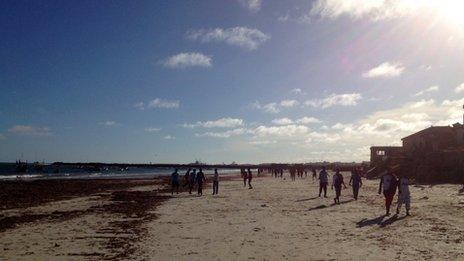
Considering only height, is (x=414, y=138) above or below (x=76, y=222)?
above

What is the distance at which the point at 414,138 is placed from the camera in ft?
209

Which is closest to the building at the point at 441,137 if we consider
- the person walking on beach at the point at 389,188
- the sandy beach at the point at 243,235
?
the sandy beach at the point at 243,235

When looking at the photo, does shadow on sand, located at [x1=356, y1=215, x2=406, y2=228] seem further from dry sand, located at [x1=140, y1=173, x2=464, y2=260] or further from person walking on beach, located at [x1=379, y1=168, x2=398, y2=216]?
person walking on beach, located at [x1=379, y1=168, x2=398, y2=216]

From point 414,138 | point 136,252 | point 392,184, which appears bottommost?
point 136,252

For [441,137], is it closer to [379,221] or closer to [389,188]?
[389,188]

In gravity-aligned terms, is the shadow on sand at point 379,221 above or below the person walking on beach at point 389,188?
below

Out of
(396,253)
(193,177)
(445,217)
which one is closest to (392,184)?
(445,217)

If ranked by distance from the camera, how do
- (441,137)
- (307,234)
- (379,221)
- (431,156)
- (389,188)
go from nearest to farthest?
(307,234), (379,221), (389,188), (431,156), (441,137)

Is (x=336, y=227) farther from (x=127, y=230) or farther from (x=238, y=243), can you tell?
(x=127, y=230)

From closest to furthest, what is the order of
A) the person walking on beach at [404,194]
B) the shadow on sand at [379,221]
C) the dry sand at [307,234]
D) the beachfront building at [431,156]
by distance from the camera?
the dry sand at [307,234] < the shadow on sand at [379,221] < the person walking on beach at [404,194] < the beachfront building at [431,156]

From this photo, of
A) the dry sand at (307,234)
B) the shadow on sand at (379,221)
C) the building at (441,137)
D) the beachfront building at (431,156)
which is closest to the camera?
the dry sand at (307,234)

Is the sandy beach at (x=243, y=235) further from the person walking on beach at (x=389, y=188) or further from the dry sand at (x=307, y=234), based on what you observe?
the person walking on beach at (x=389, y=188)

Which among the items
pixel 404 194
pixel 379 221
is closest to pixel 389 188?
pixel 404 194

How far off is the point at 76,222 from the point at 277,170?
240ft
